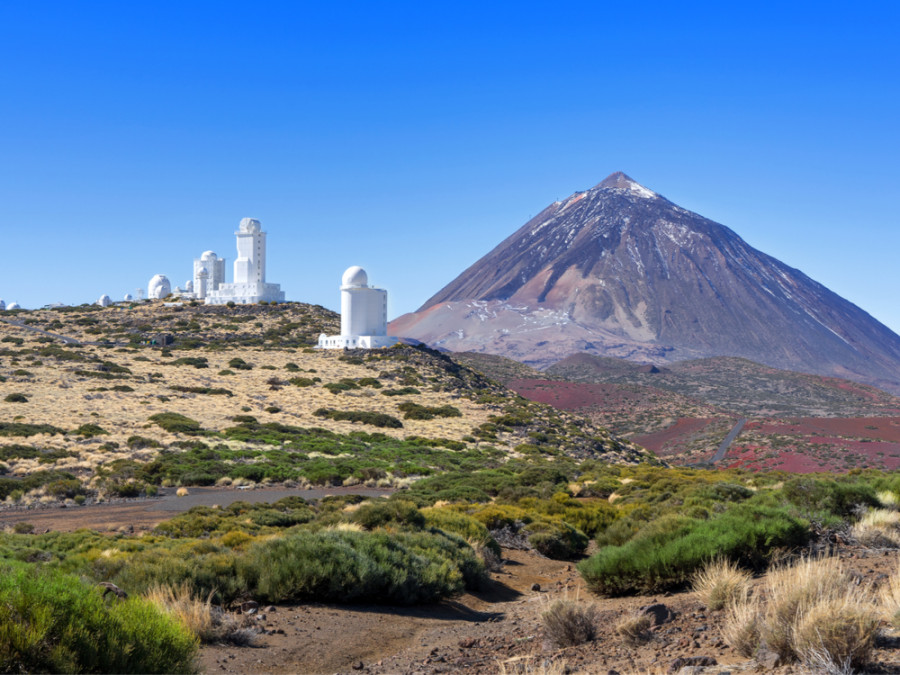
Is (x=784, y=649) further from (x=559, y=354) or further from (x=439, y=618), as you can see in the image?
(x=559, y=354)

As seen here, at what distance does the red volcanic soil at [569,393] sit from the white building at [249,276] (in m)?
21.1

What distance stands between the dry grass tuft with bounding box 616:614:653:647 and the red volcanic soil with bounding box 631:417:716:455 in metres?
43.0

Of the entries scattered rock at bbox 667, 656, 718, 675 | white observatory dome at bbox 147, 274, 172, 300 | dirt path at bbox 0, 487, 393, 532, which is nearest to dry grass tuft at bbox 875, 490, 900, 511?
scattered rock at bbox 667, 656, 718, 675

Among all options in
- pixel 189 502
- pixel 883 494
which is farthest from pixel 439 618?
pixel 189 502

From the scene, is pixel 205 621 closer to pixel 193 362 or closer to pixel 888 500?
pixel 888 500

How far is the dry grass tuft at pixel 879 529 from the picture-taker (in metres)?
8.40

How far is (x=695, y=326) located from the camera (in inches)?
7106

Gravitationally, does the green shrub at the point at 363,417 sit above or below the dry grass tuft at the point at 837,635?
below

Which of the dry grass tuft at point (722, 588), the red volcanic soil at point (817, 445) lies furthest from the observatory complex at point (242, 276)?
the dry grass tuft at point (722, 588)

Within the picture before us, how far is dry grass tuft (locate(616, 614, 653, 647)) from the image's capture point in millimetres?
5566

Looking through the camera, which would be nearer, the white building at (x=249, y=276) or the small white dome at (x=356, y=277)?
the small white dome at (x=356, y=277)

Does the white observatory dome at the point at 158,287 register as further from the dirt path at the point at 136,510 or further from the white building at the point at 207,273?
the dirt path at the point at 136,510

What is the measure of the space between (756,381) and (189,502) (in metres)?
80.6

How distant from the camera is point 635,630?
5617 mm
